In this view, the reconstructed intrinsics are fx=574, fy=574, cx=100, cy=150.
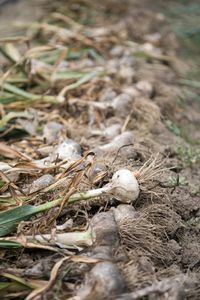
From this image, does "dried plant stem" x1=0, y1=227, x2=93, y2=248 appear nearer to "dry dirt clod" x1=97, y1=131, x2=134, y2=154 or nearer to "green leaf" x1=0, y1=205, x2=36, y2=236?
"green leaf" x1=0, y1=205, x2=36, y2=236

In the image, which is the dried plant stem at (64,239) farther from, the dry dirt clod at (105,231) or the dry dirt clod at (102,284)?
the dry dirt clod at (102,284)

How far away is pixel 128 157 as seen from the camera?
93.3 inches

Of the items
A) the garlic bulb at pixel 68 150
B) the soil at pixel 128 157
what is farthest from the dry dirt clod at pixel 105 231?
the garlic bulb at pixel 68 150

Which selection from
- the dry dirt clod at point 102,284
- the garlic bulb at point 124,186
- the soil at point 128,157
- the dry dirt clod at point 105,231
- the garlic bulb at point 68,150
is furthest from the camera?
the garlic bulb at point 68,150

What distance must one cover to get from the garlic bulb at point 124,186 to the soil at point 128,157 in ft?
0.17

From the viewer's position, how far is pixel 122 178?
1997 mm

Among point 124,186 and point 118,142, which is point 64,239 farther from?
point 118,142

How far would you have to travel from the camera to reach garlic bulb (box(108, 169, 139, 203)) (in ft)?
6.55

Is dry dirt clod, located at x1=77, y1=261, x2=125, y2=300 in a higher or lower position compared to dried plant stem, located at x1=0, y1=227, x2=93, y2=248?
higher

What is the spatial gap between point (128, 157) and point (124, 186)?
1.26 ft

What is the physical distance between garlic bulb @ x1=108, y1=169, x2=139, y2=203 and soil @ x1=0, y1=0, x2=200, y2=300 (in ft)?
0.17

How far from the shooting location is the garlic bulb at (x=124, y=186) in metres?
2.00

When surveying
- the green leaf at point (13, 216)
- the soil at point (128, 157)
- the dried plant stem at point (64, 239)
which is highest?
the green leaf at point (13, 216)

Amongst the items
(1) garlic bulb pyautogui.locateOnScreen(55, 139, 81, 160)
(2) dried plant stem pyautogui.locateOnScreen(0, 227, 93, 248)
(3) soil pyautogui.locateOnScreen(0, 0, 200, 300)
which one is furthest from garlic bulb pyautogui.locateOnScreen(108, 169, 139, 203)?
(1) garlic bulb pyautogui.locateOnScreen(55, 139, 81, 160)
